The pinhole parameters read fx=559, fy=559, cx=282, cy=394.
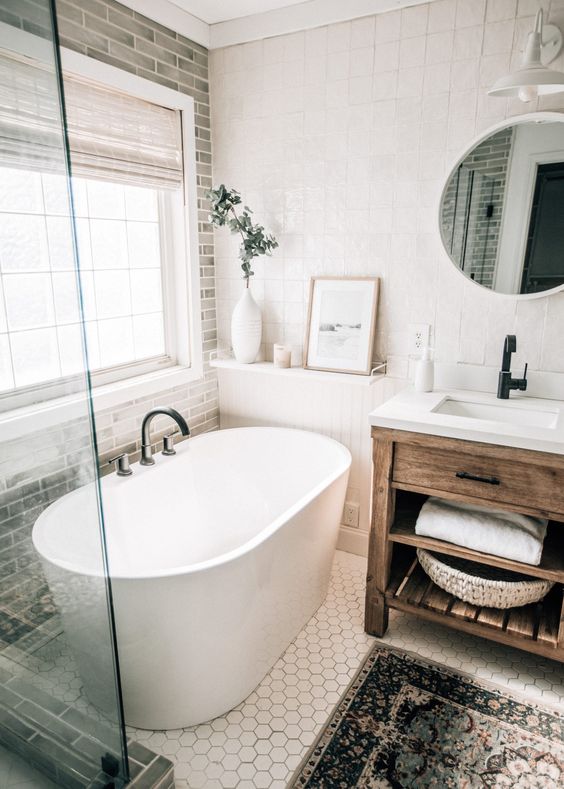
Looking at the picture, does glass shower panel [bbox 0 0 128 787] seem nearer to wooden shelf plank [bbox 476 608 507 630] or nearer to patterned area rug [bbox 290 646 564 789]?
patterned area rug [bbox 290 646 564 789]

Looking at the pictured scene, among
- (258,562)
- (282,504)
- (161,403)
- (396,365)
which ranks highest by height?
(396,365)

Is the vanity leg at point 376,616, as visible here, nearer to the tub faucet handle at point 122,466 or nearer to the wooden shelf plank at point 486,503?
the wooden shelf plank at point 486,503

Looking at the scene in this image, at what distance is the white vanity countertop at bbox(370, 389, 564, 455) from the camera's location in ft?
6.04

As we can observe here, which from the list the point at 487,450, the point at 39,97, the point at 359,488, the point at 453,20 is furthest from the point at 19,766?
the point at 453,20

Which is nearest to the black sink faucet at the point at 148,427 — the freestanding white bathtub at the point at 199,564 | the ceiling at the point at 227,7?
the freestanding white bathtub at the point at 199,564

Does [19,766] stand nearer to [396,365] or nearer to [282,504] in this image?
[282,504]

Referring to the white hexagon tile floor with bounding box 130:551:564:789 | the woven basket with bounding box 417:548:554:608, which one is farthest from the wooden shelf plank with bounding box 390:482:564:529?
the white hexagon tile floor with bounding box 130:551:564:789

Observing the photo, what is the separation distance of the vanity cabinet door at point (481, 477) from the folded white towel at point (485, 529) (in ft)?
0.39

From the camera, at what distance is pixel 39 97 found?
98 cm

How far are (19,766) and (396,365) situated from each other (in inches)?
80.8

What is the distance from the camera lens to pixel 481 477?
193cm

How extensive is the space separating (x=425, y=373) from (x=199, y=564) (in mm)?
1301

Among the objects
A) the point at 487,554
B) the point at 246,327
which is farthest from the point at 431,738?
the point at 246,327

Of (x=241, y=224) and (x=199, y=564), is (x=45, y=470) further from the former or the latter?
(x=241, y=224)
